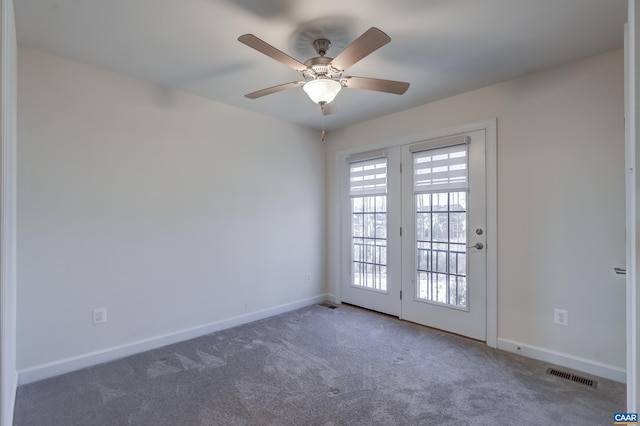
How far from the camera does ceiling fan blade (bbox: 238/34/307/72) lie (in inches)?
67.9

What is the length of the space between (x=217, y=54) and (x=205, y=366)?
2519mm

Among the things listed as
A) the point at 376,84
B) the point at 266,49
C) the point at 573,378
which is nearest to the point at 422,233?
the point at 573,378

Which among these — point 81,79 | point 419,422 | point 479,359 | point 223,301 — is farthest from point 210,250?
point 479,359

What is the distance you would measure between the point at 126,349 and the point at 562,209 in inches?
155

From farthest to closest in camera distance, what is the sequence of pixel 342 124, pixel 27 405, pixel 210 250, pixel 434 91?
pixel 342 124 → pixel 210 250 → pixel 434 91 → pixel 27 405

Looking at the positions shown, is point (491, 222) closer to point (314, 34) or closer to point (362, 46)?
point (362, 46)

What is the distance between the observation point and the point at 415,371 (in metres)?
2.58

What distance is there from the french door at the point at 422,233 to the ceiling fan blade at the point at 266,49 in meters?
2.00

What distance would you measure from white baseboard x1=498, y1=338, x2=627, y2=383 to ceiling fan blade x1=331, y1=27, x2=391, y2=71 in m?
2.79

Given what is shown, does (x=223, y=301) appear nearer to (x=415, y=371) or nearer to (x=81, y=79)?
(x=415, y=371)

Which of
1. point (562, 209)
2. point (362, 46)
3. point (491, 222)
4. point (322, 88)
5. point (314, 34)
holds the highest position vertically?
point (314, 34)

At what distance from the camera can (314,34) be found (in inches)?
87.2

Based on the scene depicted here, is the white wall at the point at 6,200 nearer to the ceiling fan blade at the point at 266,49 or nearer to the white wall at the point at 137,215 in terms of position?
the white wall at the point at 137,215

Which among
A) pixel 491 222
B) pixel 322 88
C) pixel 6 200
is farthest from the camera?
pixel 491 222
